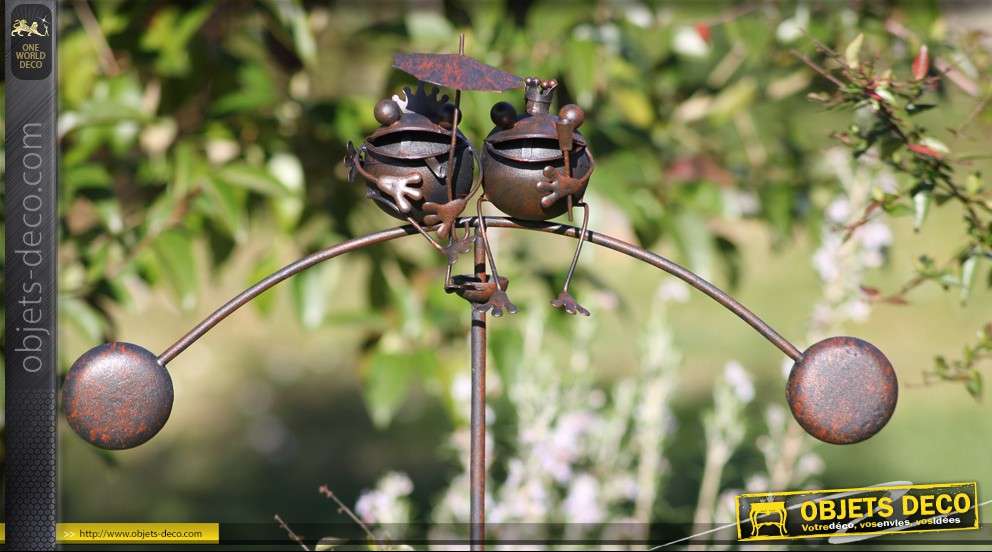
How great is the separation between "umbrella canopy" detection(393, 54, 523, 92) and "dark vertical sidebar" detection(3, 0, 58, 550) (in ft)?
1.27

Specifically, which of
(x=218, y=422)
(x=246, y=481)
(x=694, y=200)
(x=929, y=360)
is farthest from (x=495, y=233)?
(x=929, y=360)

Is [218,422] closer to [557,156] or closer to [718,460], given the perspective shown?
[718,460]

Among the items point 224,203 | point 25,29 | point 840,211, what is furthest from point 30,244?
point 840,211

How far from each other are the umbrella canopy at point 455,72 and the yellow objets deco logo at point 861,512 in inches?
16.3

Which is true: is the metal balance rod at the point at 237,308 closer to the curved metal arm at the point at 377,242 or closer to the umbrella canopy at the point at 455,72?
the curved metal arm at the point at 377,242

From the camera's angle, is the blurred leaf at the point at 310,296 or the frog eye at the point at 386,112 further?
the blurred leaf at the point at 310,296

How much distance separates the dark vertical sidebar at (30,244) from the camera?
80 cm

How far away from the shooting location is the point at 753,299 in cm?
336

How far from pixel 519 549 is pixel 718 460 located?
1.30 ft

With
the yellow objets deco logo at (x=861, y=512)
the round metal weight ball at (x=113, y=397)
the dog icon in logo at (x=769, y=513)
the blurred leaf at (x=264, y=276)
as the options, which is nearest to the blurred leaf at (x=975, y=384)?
the yellow objets deco logo at (x=861, y=512)

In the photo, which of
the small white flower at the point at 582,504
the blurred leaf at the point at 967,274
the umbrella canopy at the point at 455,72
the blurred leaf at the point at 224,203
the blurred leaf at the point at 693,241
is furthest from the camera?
the small white flower at the point at 582,504

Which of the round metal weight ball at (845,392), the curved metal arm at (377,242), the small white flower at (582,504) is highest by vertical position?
the curved metal arm at (377,242)

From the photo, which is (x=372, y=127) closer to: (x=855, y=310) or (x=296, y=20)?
(x=296, y=20)

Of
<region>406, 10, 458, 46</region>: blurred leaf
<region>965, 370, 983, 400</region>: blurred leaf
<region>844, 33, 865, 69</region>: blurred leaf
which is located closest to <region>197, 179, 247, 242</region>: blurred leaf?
<region>406, 10, 458, 46</region>: blurred leaf
